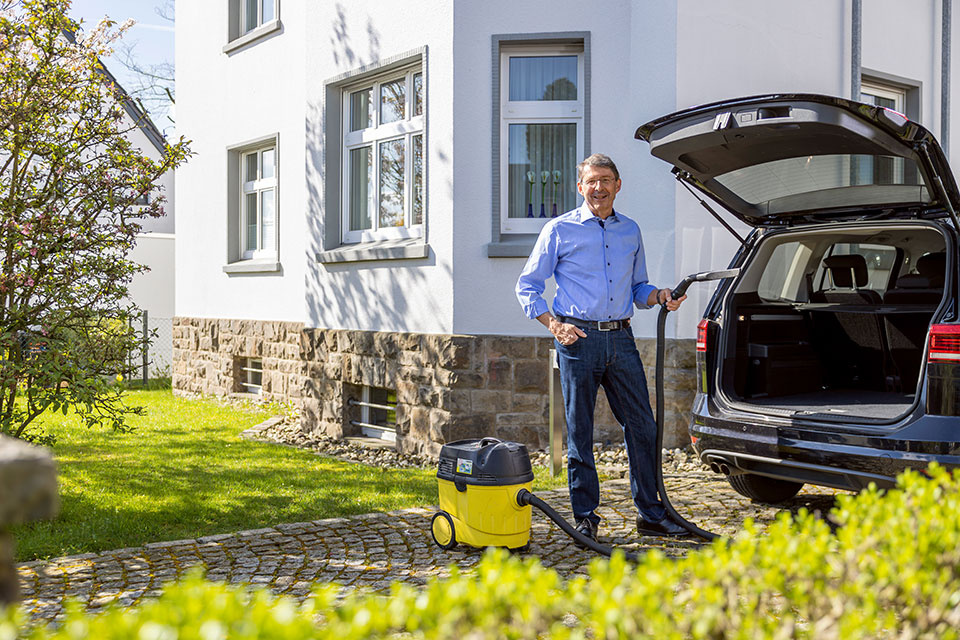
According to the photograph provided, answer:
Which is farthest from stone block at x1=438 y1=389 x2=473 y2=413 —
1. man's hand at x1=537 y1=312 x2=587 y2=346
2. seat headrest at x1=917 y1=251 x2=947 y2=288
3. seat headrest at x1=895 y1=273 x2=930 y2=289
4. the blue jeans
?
seat headrest at x1=917 y1=251 x2=947 y2=288

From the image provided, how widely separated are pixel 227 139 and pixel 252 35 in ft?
4.99

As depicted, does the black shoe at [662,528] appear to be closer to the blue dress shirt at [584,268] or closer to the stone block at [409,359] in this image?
the blue dress shirt at [584,268]

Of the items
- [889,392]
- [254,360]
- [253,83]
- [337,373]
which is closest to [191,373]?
[254,360]

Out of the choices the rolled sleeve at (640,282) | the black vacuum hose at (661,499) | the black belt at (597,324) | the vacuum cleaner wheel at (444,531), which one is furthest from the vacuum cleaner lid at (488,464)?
the rolled sleeve at (640,282)

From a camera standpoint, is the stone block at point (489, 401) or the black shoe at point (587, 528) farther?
the stone block at point (489, 401)

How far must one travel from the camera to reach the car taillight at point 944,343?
4.16 meters

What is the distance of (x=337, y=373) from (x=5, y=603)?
26.5 ft

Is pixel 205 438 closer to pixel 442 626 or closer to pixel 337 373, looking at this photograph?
pixel 337 373

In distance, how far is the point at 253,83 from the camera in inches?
493

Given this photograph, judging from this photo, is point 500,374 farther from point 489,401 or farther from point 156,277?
point 156,277

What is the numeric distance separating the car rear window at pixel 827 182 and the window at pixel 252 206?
789cm

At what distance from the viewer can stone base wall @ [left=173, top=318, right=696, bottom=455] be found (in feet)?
24.4

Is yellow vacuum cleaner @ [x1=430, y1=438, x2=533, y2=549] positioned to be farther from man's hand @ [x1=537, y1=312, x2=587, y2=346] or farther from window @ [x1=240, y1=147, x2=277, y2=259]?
window @ [x1=240, y1=147, x2=277, y2=259]

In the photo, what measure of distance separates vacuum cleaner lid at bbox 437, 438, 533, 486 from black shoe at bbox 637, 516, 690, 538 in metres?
0.76
